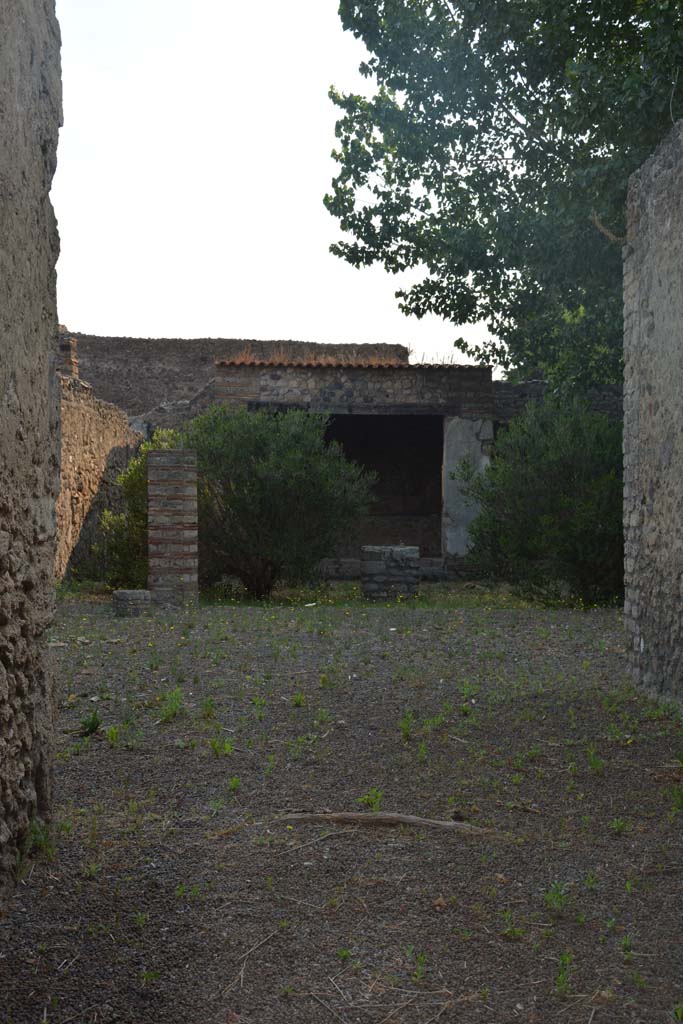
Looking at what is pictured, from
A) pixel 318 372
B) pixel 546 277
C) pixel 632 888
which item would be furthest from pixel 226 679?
pixel 318 372

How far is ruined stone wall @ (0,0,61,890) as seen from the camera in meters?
3.40

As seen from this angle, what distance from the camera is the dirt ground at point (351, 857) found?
291 centimetres

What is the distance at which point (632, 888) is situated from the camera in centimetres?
Result: 368

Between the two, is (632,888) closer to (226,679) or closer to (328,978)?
(328,978)

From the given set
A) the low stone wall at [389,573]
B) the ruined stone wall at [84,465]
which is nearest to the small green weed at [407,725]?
the low stone wall at [389,573]

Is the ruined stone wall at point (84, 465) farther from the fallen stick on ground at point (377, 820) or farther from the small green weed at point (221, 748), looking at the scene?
the fallen stick on ground at point (377, 820)

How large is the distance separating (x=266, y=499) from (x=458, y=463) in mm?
4542

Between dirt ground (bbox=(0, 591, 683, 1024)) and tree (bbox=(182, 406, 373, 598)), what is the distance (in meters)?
5.59

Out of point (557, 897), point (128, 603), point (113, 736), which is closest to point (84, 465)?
point (128, 603)

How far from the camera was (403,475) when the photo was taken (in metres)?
21.1

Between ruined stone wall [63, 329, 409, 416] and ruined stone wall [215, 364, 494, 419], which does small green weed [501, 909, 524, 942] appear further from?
ruined stone wall [63, 329, 409, 416]

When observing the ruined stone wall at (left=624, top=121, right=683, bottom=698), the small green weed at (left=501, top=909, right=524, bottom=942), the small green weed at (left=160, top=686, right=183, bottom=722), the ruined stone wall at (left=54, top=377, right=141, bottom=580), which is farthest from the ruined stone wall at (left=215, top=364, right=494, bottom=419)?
the small green weed at (left=501, top=909, right=524, bottom=942)

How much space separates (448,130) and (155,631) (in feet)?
29.6

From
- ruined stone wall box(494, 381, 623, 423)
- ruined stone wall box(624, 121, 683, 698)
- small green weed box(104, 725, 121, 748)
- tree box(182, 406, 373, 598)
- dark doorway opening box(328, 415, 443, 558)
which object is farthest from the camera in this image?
dark doorway opening box(328, 415, 443, 558)
